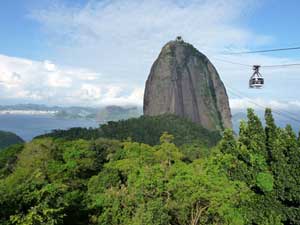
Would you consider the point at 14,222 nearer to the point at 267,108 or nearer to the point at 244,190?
the point at 244,190

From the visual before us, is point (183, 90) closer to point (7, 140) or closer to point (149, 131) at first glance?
point (149, 131)

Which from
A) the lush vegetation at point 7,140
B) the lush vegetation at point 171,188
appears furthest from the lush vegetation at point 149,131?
the lush vegetation at point 171,188

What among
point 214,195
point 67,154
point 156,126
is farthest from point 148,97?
point 214,195

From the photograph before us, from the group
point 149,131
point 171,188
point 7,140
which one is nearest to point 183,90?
point 149,131

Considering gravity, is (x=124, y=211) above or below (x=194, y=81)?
below

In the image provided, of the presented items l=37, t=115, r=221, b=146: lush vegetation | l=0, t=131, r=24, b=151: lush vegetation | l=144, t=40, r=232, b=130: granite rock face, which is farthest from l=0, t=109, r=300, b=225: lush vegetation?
l=144, t=40, r=232, b=130: granite rock face

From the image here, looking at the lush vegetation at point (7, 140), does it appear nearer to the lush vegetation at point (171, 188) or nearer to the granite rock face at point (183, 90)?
the granite rock face at point (183, 90)
